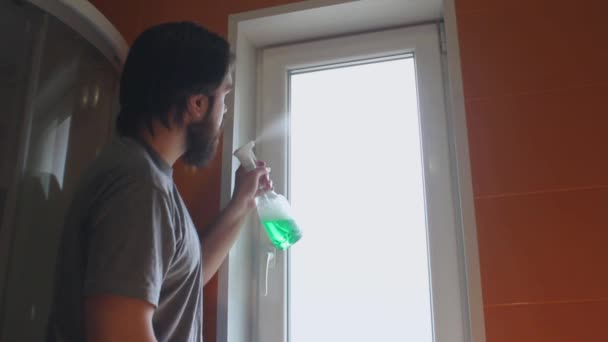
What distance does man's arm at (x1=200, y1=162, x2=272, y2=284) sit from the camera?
1141 millimetres

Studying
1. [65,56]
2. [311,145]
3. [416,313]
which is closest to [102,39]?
[65,56]

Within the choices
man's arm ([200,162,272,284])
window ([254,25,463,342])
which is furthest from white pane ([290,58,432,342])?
man's arm ([200,162,272,284])

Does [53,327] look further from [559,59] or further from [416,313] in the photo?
[559,59]

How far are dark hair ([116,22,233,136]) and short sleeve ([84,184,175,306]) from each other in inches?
7.5

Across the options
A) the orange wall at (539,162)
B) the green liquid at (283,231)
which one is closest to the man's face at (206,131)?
the green liquid at (283,231)

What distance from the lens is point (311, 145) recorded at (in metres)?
1.43

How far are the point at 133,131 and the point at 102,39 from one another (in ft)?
1.27

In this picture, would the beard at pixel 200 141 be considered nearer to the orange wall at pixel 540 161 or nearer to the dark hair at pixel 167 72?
the dark hair at pixel 167 72

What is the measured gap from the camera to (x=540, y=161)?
1085mm

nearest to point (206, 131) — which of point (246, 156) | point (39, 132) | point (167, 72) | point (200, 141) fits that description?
point (200, 141)

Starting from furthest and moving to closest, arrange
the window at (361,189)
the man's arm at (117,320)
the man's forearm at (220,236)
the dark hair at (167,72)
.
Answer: the window at (361,189)
the man's forearm at (220,236)
the dark hair at (167,72)
the man's arm at (117,320)

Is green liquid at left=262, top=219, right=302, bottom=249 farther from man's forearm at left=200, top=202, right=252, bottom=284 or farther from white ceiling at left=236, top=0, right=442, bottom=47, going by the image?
white ceiling at left=236, top=0, right=442, bottom=47

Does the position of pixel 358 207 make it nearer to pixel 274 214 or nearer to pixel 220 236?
pixel 274 214

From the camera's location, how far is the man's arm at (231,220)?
44.9 inches
